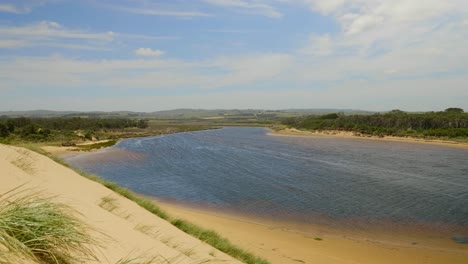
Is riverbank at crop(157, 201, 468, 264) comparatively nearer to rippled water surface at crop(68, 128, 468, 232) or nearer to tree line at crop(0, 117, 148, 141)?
rippled water surface at crop(68, 128, 468, 232)

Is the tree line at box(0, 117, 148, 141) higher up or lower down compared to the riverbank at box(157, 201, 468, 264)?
higher up

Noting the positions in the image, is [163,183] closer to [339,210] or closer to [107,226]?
[339,210]

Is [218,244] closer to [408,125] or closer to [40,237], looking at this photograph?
[40,237]

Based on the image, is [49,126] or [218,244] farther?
[49,126]

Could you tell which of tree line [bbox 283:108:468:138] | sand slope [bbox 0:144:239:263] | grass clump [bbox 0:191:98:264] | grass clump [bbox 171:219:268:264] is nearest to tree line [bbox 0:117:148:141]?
sand slope [bbox 0:144:239:263]

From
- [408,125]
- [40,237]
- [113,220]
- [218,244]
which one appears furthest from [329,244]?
[408,125]

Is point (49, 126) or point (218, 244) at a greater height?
point (218, 244)
